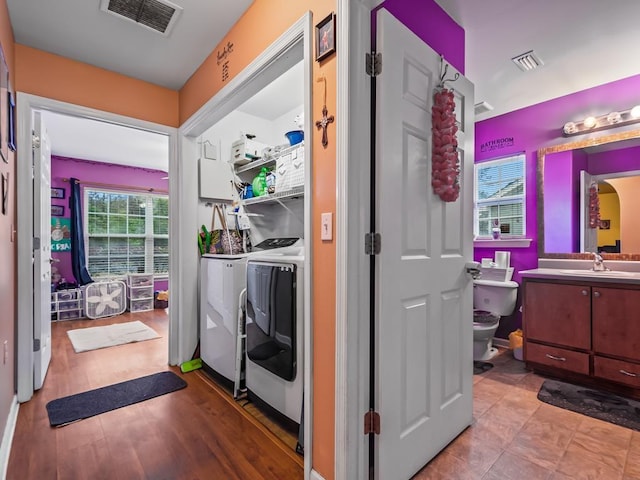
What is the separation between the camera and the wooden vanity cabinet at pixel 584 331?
86.9 inches

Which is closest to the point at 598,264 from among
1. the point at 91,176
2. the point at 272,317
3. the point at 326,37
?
the point at 272,317

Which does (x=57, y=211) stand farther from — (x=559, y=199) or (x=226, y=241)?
(x=559, y=199)

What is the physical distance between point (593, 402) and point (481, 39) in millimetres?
2609

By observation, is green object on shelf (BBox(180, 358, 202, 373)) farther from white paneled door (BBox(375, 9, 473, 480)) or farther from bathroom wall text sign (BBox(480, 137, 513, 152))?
bathroom wall text sign (BBox(480, 137, 513, 152))

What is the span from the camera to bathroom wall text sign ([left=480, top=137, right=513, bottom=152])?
3342 mm

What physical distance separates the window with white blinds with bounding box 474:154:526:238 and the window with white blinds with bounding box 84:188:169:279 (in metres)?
4.88

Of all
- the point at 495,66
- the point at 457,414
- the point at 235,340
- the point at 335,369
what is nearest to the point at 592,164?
the point at 495,66

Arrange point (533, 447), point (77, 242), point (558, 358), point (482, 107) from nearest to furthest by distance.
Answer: point (533, 447)
point (558, 358)
point (482, 107)
point (77, 242)

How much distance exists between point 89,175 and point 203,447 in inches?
215

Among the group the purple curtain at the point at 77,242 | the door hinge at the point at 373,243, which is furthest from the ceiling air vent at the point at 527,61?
the purple curtain at the point at 77,242

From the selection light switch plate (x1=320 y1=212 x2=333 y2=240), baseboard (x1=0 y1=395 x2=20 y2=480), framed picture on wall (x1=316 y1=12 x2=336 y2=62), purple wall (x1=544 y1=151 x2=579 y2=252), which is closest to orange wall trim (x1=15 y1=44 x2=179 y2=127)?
framed picture on wall (x1=316 y1=12 x2=336 y2=62)

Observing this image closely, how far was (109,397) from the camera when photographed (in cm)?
232

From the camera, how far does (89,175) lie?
5441 millimetres

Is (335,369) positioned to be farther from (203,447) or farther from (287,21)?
(287,21)
